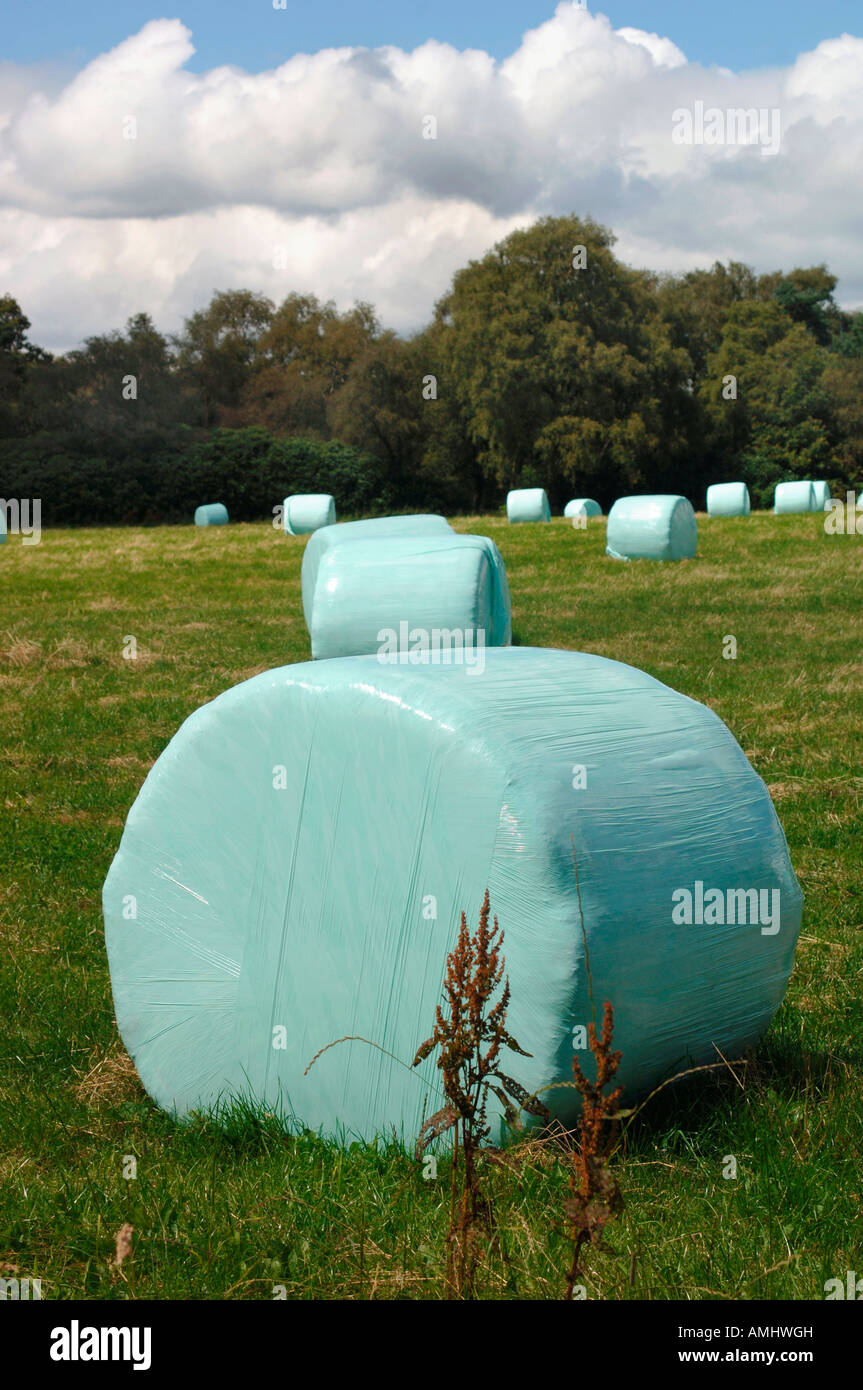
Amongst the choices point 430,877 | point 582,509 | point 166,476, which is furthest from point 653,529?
point 166,476

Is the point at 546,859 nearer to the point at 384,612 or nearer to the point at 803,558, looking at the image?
the point at 384,612

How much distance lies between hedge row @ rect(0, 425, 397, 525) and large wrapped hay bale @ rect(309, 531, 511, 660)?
31.5 metres

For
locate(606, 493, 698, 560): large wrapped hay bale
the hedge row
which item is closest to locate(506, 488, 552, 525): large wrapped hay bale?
locate(606, 493, 698, 560): large wrapped hay bale

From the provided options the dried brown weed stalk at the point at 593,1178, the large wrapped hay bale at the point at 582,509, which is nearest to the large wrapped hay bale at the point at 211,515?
the large wrapped hay bale at the point at 582,509

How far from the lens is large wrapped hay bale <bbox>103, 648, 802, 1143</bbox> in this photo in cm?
301

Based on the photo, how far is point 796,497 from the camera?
3091cm

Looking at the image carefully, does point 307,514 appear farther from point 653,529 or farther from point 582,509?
point 653,529

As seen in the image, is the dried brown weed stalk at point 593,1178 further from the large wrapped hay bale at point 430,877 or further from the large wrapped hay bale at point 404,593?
the large wrapped hay bale at point 404,593

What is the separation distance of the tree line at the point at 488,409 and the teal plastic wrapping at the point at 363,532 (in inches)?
1107

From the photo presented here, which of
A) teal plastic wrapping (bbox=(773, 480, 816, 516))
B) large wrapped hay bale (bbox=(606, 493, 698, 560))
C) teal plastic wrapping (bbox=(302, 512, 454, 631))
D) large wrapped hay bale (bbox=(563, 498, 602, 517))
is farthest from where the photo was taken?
large wrapped hay bale (bbox=(563, 498, 602, 517))

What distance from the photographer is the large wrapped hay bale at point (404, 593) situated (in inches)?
386

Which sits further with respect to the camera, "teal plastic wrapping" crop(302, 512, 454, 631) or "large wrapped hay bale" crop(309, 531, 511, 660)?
"teal plastic wrapping" crop(302, 512, 454, 631)

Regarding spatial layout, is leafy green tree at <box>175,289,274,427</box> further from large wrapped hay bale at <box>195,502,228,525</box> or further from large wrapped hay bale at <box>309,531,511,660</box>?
large wrapped hay bale at <box>309,531,511,660</box>

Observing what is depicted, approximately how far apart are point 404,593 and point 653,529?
10.7m
